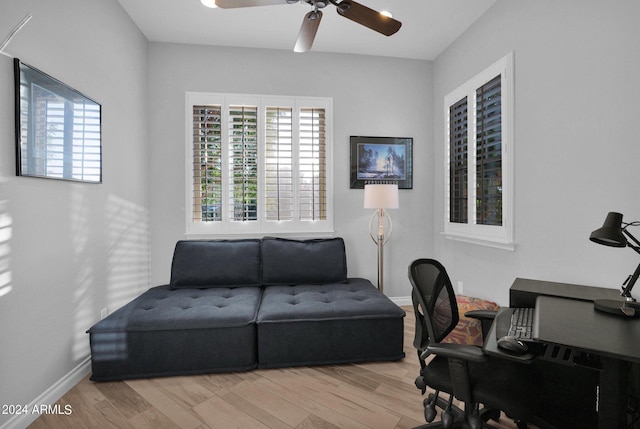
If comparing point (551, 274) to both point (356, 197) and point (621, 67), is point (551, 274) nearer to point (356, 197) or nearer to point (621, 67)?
point (621, 67)

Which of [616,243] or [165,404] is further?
[165,404]

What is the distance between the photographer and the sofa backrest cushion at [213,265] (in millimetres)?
3012

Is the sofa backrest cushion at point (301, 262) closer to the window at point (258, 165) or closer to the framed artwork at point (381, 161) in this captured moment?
the window at point (258, 165)

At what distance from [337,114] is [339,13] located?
1.76m

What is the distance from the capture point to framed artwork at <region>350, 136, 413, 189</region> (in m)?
3.60

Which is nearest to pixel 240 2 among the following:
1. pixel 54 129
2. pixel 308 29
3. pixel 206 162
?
pixel 308 29

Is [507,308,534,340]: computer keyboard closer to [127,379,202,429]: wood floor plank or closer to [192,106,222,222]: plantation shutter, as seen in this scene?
[127,379,202,429]: wood floor plank

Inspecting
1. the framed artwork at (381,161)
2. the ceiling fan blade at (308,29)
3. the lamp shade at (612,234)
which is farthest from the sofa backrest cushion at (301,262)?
the lamp shade at (612,234)

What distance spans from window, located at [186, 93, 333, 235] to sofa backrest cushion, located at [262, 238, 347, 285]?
0.30 metres

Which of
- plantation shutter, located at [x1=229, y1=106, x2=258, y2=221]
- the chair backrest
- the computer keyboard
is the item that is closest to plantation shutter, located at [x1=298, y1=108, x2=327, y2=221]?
plantation shutter, located at [x1=229, y1=106, x2=258, y2=221]

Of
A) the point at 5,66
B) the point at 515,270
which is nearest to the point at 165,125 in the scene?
the point at 5,66

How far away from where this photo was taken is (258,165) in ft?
11.3

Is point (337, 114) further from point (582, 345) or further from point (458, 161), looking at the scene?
Result: point (582, 345)

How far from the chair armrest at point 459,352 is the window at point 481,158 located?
1558mm
